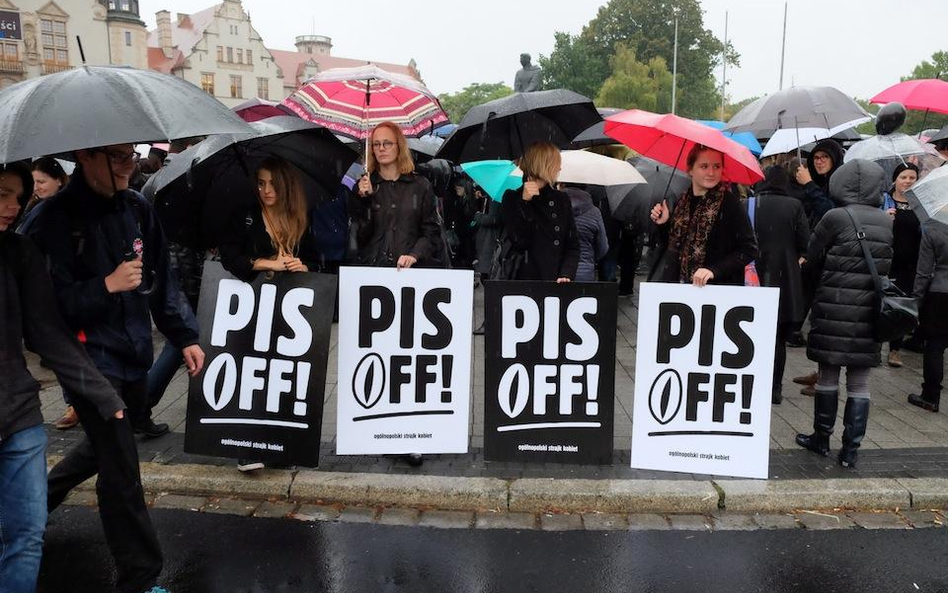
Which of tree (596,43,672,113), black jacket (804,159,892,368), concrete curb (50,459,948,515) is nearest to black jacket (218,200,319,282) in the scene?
concrete curb (50,459,948,515)

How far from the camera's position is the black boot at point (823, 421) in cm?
493

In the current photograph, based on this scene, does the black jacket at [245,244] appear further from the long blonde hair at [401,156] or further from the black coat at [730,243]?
the black coat at [730,243]

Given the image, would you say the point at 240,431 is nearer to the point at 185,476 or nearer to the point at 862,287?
the point at 185,476

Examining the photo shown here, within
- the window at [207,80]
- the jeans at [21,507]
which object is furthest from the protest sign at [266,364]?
the window at [207,80]

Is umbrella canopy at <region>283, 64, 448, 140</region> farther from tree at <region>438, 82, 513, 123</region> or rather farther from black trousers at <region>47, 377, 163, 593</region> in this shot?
tree at <region>438, 82, 513, 123</region>

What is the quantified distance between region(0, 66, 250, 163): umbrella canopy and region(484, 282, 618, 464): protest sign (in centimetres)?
227

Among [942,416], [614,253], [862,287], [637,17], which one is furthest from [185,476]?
[637,17]

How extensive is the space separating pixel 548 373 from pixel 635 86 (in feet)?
194

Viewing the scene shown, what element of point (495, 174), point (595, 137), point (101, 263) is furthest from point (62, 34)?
point (101, 263)

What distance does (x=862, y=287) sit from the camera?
4719mm

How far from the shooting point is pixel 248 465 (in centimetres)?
457

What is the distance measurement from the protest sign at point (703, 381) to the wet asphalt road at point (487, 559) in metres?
0.57

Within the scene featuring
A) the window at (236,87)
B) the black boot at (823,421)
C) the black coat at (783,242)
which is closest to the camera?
the black boot at (823,421)

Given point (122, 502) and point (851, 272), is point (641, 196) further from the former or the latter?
point (122, 502)
